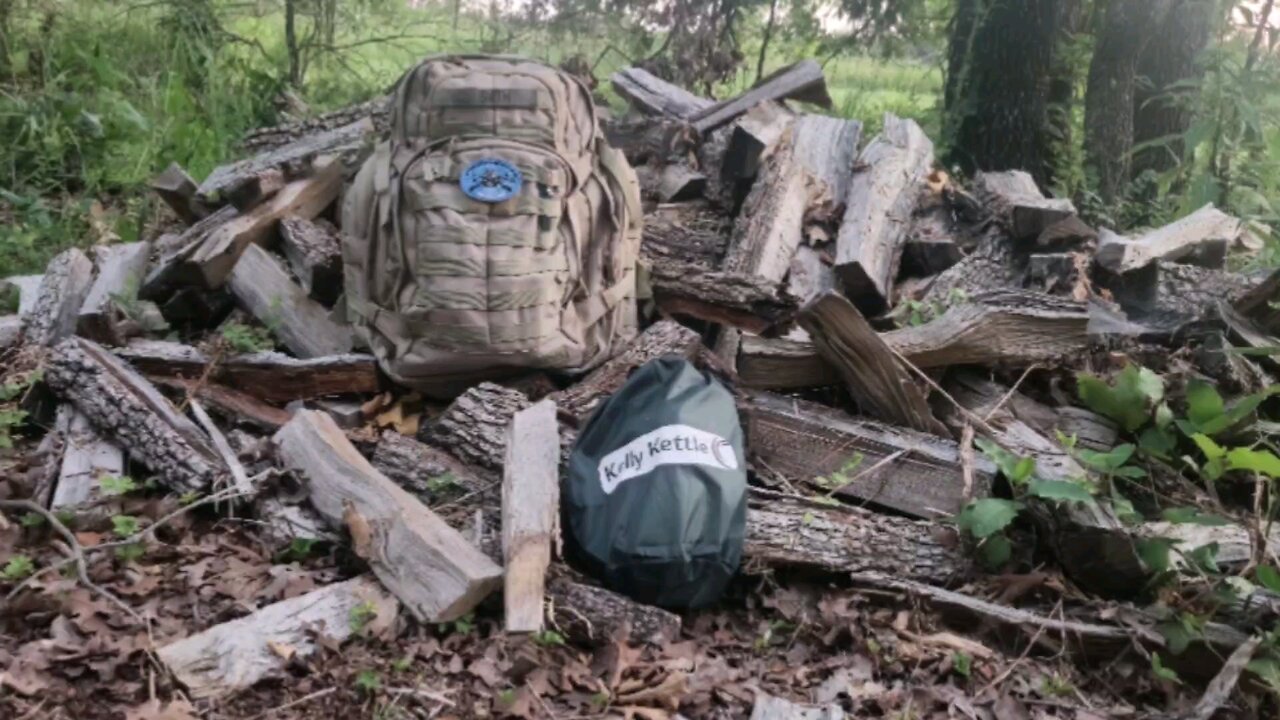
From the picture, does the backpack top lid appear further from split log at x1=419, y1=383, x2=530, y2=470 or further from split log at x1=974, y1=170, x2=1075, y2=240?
split log at x1=974, y1=170, x2=1075, y2=240

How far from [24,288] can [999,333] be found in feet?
14.2

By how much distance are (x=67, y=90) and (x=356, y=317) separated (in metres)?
4.47

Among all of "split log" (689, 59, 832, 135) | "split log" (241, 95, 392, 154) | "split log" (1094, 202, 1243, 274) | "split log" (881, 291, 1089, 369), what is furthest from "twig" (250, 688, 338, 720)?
"split log" (689, 59, 832, 135)

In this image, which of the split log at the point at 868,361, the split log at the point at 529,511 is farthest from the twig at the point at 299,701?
the split log at the point at 868,361

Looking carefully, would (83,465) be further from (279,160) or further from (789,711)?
(789,711)

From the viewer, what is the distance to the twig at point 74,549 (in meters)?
3.40

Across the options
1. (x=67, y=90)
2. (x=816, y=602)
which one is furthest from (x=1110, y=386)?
(x=67, y=90)

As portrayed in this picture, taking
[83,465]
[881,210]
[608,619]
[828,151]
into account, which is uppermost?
[828,151]

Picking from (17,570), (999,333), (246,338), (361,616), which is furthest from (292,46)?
(361,616)

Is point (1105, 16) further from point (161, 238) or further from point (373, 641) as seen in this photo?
point (373, 641)

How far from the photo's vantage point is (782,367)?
178 inches

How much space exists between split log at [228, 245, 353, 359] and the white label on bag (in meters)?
1.70

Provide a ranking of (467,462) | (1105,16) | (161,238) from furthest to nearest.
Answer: (1105,16) < (161,238) < (467,462)

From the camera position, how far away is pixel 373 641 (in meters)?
3.32
